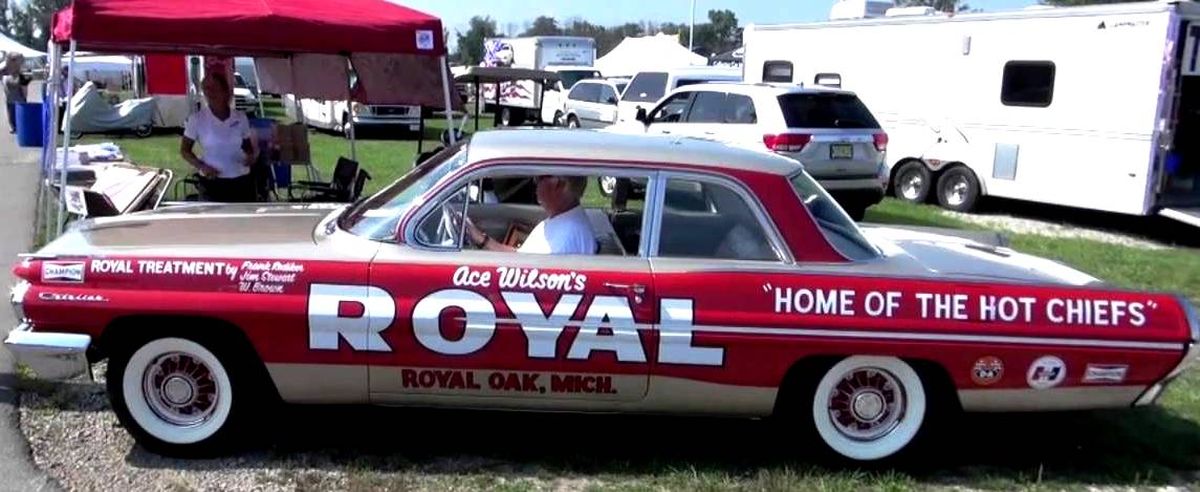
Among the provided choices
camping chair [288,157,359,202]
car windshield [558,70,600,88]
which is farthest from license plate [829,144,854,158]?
car windshield [558,70,600,88]

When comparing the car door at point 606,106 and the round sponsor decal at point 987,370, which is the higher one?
the car door at point 606,106

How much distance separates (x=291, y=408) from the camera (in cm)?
523

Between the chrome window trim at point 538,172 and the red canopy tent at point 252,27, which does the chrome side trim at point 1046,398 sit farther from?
the red canopy tent at point 252,27

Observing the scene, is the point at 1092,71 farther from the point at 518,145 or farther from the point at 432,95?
the point at 518,145

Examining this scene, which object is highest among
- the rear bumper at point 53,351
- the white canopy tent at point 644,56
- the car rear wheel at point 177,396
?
the white canopy tent at point 644,56

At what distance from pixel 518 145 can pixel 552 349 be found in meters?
0.93

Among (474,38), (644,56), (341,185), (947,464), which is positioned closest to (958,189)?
(341,185)

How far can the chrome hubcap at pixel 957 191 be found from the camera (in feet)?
44.2

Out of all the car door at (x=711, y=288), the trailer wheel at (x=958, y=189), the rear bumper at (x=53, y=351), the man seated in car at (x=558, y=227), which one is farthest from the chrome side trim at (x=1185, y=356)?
the trailer wheel at (x=958, y=189)

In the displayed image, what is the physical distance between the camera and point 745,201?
15.1 feet

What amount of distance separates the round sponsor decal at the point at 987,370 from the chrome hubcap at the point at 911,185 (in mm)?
9882

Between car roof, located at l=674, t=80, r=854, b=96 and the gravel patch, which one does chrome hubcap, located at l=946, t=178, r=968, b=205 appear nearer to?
the gravel patch

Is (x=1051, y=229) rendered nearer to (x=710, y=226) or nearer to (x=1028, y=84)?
(x=1028, y=84)

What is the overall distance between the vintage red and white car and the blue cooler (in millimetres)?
9378
